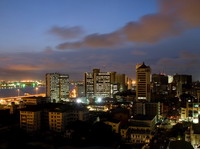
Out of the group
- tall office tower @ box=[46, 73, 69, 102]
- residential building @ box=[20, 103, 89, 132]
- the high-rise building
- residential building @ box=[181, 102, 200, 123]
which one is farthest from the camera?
the high-rise building

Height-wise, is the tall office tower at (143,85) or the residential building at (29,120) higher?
the tall office tower at (143,85)

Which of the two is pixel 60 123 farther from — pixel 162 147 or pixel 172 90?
pixel 172 90

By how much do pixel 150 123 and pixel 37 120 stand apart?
4.26m

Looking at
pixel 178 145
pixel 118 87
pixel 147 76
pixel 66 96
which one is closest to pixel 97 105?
pixel 147 76

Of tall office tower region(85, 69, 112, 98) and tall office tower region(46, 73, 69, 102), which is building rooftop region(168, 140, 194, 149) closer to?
tall office tower region(46, 73, 69, 102)

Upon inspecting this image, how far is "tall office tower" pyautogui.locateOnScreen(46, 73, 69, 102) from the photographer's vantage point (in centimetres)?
1847

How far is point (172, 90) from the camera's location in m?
23.2

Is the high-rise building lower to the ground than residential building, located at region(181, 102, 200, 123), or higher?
higher

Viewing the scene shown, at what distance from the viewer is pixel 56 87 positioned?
18859mm

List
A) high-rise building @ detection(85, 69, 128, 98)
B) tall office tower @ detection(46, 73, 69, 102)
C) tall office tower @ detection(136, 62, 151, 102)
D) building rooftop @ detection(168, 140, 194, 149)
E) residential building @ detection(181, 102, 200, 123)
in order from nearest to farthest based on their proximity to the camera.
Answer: building rooftop @ detection(168, 140, 194, 149) < residential building @ detection(181, 102, 200, 123) < tall office tower @ detection(136, 62, 151, 102) < tall office tower @ detection(46, 73, 69, 102) < high-rise building @ detection(85, 69, 128, 98)

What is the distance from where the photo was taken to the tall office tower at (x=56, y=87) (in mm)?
18469

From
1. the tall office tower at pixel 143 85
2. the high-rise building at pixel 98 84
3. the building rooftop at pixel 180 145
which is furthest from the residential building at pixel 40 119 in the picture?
the high-rise building at pixel 98 84

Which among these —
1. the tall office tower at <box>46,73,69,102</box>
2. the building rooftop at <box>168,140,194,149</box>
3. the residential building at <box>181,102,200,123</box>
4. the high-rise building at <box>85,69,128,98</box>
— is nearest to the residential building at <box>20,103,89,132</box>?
the building rooftop at <box>168,140,194,149</box>

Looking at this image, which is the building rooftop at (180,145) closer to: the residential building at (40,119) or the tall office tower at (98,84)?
the residential building at (40,119)
